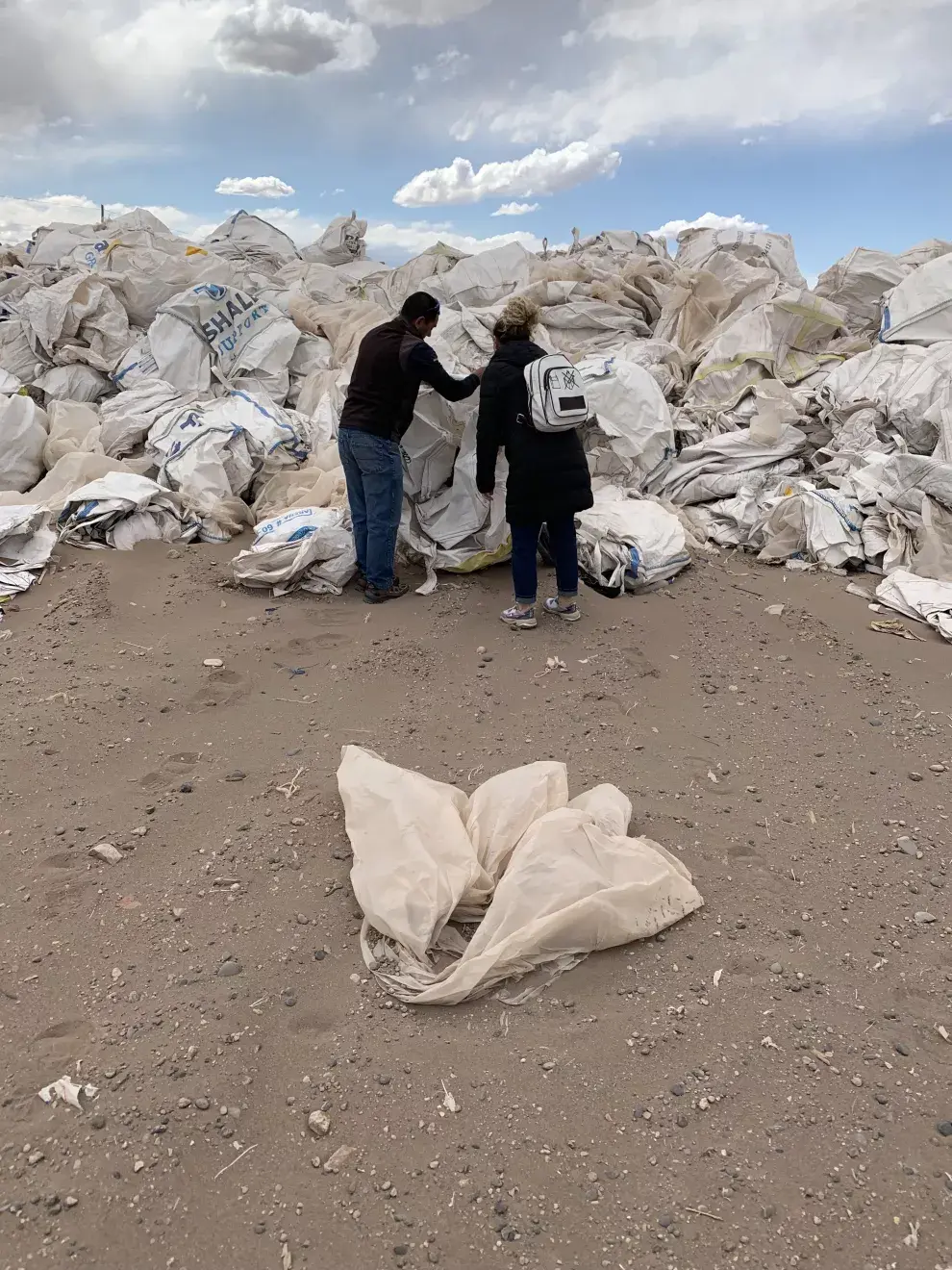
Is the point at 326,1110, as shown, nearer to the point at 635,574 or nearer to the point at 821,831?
the point at 821,831

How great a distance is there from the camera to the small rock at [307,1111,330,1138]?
5.65 ft

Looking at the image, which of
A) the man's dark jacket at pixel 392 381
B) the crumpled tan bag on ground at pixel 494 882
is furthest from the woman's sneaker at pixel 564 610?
the crumpled tan bag on ground at pixel 494 882

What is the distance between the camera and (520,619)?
4062 mm

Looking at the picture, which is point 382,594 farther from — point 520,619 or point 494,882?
point 494,882

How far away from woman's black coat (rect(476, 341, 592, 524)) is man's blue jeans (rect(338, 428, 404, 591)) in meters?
0.49

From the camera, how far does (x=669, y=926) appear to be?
2225 millimetres

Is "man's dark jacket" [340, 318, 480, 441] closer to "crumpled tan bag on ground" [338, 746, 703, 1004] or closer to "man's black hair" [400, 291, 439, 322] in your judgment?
"man's black hair" [400, 291, 439, 322]

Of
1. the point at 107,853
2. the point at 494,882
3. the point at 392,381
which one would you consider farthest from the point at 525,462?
the point at 107,853

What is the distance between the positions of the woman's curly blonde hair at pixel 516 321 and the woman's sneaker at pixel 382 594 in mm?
1295

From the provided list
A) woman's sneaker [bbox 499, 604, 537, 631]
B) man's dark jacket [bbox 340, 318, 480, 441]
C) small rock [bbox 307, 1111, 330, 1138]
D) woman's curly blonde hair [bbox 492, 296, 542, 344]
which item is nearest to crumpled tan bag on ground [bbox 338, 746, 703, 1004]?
small rock [bbox 307, 1111, 330, 1138]

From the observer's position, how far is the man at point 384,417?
154 inches

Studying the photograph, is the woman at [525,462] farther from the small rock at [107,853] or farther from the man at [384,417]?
the small rock at [107,853]

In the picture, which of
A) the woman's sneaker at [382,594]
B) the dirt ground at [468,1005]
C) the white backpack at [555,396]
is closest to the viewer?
the dirt ground at [468,1005]

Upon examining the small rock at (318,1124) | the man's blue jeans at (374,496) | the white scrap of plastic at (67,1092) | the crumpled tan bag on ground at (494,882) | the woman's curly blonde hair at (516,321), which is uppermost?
the woman's curly blonde hair at (516,321)
